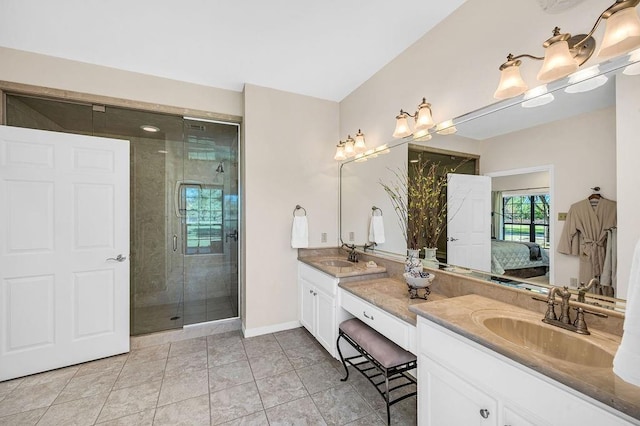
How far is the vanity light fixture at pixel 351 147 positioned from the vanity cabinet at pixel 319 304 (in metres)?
1.32

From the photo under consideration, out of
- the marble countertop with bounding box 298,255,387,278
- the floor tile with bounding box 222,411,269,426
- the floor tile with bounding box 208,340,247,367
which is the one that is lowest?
the floor tile with bounding box 208,340,247,367

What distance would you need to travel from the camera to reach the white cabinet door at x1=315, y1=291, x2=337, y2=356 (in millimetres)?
2254

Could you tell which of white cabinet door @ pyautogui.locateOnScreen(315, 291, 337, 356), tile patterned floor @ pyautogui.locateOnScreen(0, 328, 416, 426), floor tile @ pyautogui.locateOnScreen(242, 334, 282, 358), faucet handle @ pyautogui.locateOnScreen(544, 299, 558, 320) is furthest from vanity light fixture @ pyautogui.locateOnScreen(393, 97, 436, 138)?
floor tile @ pyautogui.locateOnScreen(242, 334, 282, 358)

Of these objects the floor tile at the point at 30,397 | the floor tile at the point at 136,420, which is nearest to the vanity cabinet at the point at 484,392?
the floor tile at the point at 136,420

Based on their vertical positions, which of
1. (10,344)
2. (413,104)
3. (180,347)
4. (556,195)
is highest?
(413,104)

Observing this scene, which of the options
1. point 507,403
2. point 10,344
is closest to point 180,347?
point 10,344

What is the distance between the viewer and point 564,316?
1176 mm

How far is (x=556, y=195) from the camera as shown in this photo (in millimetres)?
1346

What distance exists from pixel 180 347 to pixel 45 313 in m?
1.15

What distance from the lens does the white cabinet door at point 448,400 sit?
1.05 meters

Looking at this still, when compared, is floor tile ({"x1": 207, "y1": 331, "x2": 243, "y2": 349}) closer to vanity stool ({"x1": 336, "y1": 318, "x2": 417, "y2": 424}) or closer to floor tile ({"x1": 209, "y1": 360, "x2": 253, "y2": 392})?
floor tile ({"x1": 209, "y1": 360, "x2": 253, "y2": 392})

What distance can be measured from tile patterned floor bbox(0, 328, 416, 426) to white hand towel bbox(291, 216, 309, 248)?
1088 mm

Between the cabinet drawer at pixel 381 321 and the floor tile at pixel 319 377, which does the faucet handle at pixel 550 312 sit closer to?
the cabinet drawer at pixel 381 321

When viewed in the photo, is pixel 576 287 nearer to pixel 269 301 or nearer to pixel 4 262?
pixel 269 301
